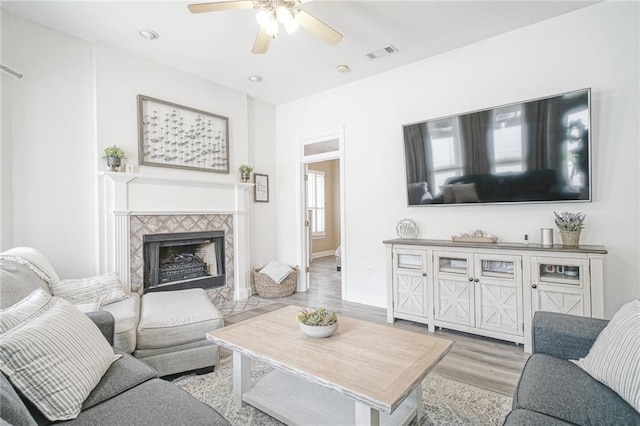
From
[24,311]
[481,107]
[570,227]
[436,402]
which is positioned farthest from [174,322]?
[481,107]

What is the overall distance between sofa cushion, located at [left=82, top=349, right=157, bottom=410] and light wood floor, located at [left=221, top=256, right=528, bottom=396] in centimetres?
126

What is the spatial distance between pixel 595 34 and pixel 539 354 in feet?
9.49

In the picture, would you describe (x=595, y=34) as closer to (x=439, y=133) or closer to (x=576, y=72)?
(x=576, y=72)

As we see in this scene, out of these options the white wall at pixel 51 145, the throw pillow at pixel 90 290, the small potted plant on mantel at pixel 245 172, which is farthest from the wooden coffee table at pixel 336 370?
the small potted plant on mantel at pixel 245 172

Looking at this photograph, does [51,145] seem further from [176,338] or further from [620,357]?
[620,357]

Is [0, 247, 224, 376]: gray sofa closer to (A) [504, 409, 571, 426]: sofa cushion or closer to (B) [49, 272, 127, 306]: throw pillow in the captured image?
(B) [49, 272, 127, 306]: throw pillow

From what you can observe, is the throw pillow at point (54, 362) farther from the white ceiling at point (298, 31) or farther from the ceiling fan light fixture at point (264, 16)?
the white ceiling at point (298, 31)

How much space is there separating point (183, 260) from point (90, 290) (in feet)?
5.12

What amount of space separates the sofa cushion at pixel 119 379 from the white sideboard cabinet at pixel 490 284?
2570mm

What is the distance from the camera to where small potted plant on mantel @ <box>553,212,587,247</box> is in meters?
2.75

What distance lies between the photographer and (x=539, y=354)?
168cm

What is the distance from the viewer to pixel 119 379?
1463 mm

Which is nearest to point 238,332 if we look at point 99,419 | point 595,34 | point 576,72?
point 99,419

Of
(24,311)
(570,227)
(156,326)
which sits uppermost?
(570,227)
